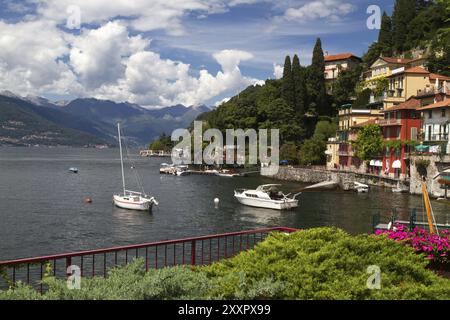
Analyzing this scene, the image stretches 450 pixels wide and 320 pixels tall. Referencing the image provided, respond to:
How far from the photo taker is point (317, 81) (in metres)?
114

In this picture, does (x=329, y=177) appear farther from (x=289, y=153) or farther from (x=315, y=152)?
(x=289, y=153)

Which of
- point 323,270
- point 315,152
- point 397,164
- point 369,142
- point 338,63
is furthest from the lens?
point 338,63

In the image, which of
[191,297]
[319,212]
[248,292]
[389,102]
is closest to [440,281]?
[248,292]

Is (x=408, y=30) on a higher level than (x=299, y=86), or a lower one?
higher

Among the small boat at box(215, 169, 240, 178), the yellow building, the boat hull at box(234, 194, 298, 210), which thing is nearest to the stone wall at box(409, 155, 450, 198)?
the boat hull at box(234, 194, 298, 210)

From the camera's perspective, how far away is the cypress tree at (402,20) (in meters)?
110

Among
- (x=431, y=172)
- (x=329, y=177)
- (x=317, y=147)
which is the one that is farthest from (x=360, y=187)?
(x=317, y=147)

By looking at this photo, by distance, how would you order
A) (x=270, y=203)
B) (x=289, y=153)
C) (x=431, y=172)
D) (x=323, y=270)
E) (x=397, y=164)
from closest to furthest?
(x=323, y=270) < (x=270, y=203) < (x=431, y=172) < (x=397, y=164) < (x=289, y=153)

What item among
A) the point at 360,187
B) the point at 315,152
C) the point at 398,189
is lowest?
the point at 360,187

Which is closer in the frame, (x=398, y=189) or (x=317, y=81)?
(x=398, y=189)

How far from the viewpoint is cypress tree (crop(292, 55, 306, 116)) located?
11325 cm

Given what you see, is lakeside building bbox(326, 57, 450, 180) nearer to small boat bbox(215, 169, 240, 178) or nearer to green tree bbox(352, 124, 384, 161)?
green tree bbox(352, 124, 384, 161)

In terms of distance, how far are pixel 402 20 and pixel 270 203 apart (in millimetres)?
76775

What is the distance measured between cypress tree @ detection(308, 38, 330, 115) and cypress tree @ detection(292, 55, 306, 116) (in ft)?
6.72
